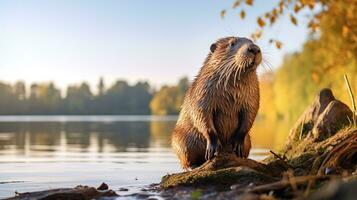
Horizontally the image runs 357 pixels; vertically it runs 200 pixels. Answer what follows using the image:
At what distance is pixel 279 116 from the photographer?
7819 centimetres

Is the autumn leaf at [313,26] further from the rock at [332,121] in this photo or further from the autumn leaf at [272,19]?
the rock at [332,121]

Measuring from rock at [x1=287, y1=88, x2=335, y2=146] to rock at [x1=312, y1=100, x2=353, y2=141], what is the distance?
2.57 feet

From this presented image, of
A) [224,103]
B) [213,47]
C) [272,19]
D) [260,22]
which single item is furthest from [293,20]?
[224,103]

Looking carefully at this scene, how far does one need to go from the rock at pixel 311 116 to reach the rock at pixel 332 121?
784 millimetres

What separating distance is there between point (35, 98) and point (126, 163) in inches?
5559

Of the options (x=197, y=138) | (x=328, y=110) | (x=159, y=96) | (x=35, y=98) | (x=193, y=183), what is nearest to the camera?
(x=193, y=183)

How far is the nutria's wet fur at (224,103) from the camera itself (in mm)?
7469

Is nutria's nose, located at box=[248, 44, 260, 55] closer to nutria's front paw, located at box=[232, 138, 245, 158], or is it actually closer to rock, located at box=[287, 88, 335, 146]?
nutria's front paw, located at box=[232, 138, 245, 158]

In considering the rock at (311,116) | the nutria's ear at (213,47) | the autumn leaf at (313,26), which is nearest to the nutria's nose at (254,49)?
the nutria's ear at (213,47)

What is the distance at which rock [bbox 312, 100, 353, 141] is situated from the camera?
29.9ft

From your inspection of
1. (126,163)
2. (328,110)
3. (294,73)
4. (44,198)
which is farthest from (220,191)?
(294,73)

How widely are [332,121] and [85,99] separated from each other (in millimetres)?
144057

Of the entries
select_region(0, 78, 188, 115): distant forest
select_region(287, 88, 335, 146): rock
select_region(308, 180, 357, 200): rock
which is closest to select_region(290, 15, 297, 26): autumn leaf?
select_region(287, 88, 335, 146): rock

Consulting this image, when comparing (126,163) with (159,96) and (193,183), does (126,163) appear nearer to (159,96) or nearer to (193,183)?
(193,183)
